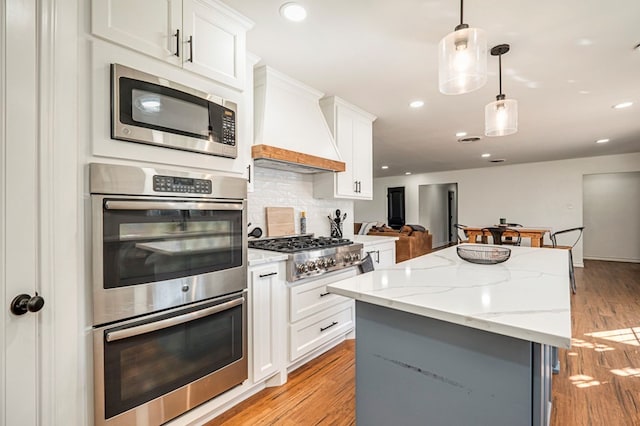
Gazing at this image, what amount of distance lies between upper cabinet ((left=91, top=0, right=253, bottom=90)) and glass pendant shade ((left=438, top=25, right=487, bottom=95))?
1.13 meters

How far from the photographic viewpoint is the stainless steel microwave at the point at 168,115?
49.4 inches

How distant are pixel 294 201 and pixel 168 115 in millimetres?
1721

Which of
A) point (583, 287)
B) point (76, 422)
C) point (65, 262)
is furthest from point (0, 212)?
point (583, 287)

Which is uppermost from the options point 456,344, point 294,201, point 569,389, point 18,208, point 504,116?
point 504,116

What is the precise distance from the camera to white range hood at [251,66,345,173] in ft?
7.44

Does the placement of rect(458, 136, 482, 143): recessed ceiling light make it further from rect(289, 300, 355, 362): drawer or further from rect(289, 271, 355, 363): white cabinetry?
rect(289, 300, 355, 362): drawer

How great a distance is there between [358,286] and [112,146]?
3.96ft

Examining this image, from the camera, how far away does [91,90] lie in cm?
119

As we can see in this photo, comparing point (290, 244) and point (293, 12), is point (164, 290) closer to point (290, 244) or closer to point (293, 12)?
point (290, 244)

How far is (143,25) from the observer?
1.33 metres

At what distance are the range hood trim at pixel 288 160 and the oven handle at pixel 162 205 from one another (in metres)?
0.62

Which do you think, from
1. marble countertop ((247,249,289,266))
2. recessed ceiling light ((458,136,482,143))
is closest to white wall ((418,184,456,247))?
recessed ceiling light ((458,136,482,143))

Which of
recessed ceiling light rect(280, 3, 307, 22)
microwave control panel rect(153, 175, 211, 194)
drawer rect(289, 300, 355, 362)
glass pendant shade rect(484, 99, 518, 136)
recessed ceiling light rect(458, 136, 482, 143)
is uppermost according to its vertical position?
recessed ceiling light rect(458, 136, 482, 143)

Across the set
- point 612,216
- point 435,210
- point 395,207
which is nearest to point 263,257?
point 395,207
